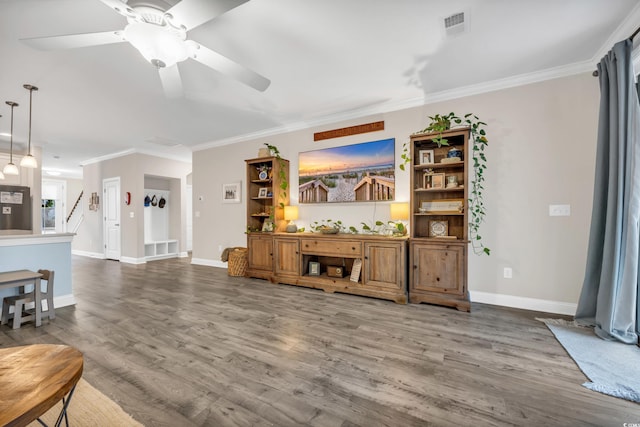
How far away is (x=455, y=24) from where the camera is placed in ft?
7.47

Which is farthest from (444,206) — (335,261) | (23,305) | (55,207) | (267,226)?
(55,207)

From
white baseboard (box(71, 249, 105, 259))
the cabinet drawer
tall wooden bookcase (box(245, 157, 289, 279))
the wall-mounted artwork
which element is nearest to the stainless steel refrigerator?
white baseboard (box(71, 249, 105, 259))

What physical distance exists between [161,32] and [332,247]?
9.80 ft

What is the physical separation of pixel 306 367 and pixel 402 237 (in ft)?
6.97

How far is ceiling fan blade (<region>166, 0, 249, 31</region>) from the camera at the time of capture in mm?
1490

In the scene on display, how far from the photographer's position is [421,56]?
276cm

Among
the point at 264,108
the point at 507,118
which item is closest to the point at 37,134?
the point at 264,108

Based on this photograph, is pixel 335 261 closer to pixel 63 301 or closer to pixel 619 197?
pixel 619 197

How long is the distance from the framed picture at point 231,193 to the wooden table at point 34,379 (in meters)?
4.46

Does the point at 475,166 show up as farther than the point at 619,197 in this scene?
Yes

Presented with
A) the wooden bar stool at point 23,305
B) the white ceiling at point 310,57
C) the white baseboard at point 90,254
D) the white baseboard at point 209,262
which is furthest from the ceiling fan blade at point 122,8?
the white baseboard at point 90,254

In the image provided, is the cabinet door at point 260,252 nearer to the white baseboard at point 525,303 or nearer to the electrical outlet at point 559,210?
the white baseboard at point 525,303

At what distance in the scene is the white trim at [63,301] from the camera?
3.27m

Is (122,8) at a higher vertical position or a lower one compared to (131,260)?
higher
